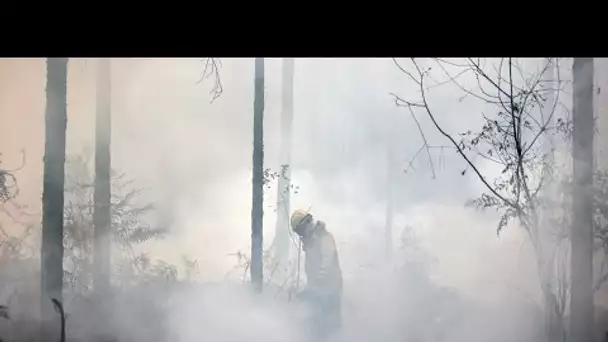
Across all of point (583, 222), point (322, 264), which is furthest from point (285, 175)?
point (583, 222)

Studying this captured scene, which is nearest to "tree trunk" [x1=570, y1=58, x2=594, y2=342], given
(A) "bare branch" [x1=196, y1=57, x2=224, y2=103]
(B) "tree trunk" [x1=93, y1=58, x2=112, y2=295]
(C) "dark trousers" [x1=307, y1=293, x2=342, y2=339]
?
(C) "dark trousers" [x1=307, y1=293, x2=342, y2=339]

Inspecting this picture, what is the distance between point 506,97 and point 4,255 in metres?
1.36

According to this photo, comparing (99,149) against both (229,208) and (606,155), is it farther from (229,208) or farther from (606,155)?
(606,155)

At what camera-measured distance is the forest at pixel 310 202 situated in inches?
67.3

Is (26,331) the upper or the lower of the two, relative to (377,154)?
lower

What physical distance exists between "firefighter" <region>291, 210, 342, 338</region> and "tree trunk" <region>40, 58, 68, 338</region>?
612 mm

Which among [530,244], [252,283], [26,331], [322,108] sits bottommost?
[26,331]

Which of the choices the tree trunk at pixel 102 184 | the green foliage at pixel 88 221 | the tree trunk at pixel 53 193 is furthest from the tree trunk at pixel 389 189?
the tree trunk at pixel 53 193

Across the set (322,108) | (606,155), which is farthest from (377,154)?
(606,155)

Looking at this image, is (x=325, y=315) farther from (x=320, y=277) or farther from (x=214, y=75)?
(x=214, y=75)

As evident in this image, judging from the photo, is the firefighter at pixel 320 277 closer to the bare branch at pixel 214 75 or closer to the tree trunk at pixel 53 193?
the bare branch at pixel 214 75

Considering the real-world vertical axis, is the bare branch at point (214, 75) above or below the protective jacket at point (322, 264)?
above

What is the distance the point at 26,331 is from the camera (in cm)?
173
